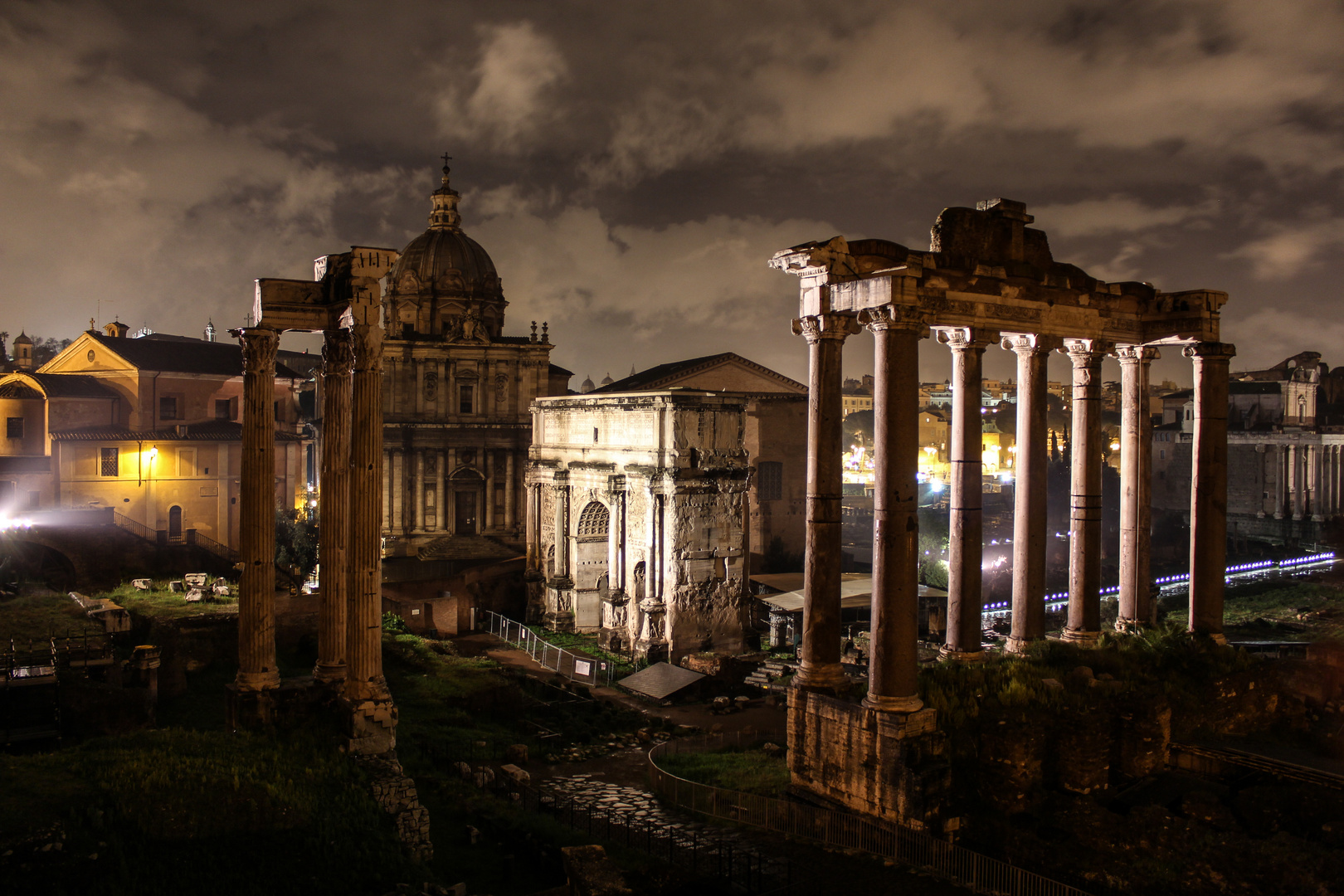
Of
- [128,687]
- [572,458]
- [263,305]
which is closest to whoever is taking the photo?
[263,305]

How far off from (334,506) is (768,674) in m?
16.8

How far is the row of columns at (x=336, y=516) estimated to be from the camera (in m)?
14.6

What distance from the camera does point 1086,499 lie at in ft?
55.8

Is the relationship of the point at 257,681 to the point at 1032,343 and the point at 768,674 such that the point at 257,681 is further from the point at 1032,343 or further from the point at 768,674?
the point at 768,674

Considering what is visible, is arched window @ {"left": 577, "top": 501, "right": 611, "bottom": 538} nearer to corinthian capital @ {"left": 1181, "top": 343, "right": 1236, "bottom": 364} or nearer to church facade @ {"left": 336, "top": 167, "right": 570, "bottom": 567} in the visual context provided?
church facade @ {"left": 336, "top": 167, "right": 570, "bottom": 567}

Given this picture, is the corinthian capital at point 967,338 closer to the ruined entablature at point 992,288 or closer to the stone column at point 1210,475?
the ruined entablature at point 992,288

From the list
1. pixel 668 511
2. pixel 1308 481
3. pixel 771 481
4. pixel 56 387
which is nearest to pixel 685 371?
pixel 771 481

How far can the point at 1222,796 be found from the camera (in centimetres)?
1311

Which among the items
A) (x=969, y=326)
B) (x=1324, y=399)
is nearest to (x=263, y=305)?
(x=969, y=326)

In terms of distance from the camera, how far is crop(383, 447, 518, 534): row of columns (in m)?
44.2

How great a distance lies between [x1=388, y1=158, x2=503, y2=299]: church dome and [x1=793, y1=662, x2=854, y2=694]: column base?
3625 centimetres

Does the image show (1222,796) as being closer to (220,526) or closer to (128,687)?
(128,687)

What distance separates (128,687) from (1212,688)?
18433mm

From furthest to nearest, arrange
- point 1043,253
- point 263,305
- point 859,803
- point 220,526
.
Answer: point 220,526
point 1043,253
point 263,305
point 859,803
